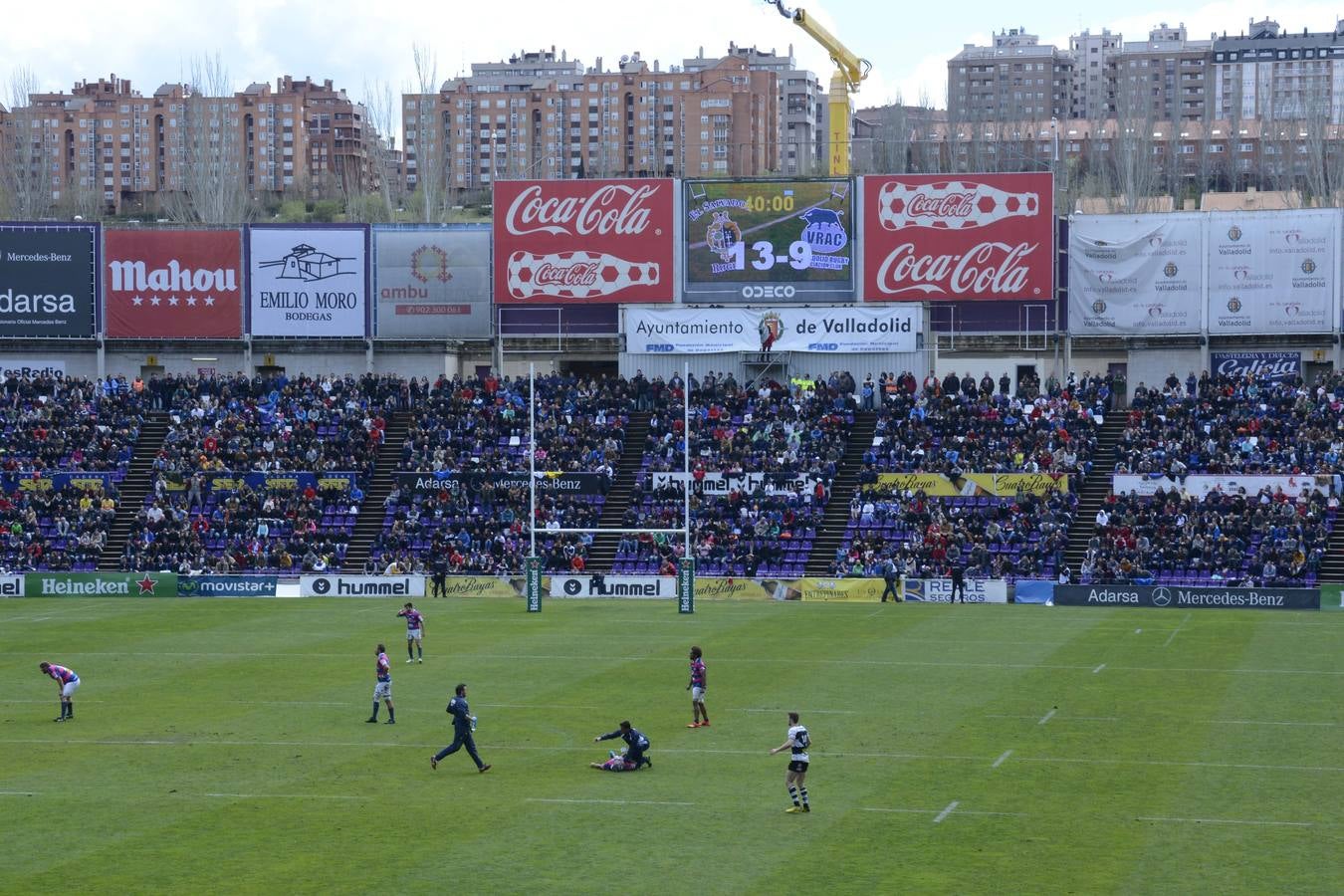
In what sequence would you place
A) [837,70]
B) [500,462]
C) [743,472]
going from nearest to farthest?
1. [743,472]
2. [500,462]
3. [837,70]

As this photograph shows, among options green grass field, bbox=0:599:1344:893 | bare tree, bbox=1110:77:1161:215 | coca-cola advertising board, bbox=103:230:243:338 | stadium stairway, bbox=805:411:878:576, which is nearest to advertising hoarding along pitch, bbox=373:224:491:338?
coca-cola advertising board, bbox=103:230:243:338

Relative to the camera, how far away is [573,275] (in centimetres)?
7956

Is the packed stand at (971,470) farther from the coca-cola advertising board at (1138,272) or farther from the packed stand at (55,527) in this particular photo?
the packed stand at (55,527)

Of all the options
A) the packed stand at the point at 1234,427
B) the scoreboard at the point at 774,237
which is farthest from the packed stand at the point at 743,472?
the packed stand at the point at 1234,427

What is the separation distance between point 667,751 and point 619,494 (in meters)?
39.5

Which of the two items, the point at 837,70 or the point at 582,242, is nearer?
the point at 582,242

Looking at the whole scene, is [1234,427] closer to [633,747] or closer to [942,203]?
[942,203]

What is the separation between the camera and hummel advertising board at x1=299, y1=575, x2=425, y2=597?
6475cm

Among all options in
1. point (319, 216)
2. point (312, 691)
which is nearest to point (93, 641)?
point (312, 691)

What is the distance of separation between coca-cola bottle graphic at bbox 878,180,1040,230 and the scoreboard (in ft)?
6.49

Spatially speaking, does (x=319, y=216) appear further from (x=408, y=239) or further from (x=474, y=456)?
(x=474, y=456)

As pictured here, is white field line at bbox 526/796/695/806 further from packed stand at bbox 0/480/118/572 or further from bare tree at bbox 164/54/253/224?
bare tree at bbox 164/54/253/224

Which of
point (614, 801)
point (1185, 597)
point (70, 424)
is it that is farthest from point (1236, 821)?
point (70, 424)

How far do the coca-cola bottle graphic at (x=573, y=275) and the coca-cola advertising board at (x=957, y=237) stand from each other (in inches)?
407
